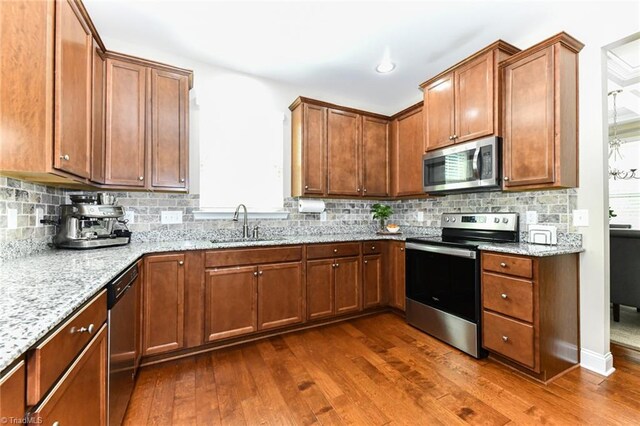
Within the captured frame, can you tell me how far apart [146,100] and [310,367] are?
2528 millimetres

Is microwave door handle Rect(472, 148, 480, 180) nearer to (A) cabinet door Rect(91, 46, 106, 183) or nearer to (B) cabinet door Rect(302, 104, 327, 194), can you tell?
(B) cabinet door Rect(302, 104, 327, 194)

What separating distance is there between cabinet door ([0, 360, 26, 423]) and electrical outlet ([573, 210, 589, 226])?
3.09m

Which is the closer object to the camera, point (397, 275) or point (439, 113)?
point (439, 113)

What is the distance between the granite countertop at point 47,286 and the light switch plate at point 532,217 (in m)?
0.37

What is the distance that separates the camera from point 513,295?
2.06 metres

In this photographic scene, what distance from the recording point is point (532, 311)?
196 centimetres

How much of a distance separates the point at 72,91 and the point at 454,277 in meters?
3.00

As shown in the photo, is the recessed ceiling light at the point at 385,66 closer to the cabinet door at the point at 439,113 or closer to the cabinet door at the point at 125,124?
the cabinet door at the point at 439,113

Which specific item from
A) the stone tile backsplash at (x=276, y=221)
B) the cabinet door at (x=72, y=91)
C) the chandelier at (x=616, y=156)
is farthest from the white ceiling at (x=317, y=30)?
the chandelier at (x=616, y=156)

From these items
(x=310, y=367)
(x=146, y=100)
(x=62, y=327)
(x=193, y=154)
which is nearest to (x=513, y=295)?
(x=310, y=367)

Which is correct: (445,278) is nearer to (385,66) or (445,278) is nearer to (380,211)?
(380,211)

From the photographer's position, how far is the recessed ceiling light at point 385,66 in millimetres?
2945

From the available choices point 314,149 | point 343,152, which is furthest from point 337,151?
point 314,149

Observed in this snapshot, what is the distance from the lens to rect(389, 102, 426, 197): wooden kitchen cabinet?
130 inches
